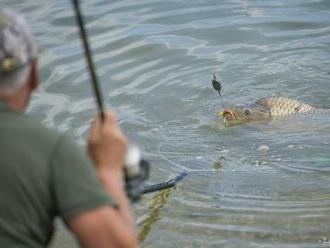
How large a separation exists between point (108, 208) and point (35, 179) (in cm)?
28

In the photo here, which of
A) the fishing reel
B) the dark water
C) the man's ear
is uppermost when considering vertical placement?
the man's ear

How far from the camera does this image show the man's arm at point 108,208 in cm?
239

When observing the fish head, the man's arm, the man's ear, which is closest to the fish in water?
the fish head

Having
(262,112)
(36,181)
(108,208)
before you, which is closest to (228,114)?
(262,112)

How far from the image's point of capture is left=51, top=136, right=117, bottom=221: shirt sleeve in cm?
238

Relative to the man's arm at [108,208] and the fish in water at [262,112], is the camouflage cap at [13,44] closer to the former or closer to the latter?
the man's arm at [108,208]

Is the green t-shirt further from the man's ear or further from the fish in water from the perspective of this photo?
the fish in water

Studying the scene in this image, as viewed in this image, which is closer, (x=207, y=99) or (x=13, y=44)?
A: (x=13, y=44)

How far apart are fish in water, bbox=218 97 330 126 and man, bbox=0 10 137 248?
5140 millimetres

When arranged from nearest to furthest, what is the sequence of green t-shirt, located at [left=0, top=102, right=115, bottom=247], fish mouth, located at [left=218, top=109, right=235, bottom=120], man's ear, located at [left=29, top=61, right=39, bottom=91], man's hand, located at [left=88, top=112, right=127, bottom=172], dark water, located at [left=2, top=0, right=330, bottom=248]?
green t-shirt, located at [left=0, top=102, right=115, bottom=247] → man's ear, located at [left=29, top=61, right=39, bottom=91] → man's hand, located at [left=88, top=112, right=127, bottom=172] → dark water, located at [left=2, top=0, right=330, bottom=248] → fish mouth, located at [left=218, top=109, right=235, bottom=120]

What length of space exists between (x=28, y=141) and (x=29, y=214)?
0.26 metres

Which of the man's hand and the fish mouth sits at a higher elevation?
the man's hand

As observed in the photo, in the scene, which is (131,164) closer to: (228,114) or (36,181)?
(36,181)

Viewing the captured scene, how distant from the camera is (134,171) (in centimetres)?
281
